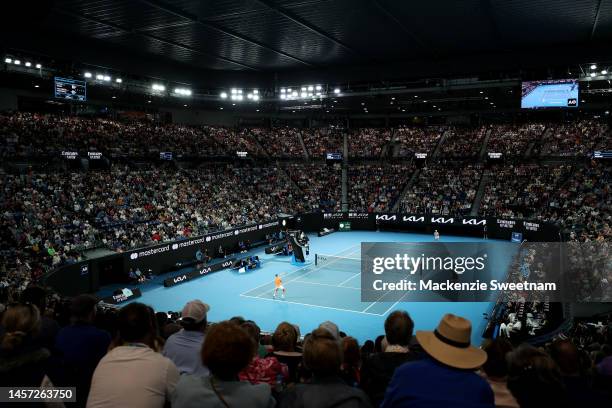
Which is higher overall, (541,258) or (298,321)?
(541,258)

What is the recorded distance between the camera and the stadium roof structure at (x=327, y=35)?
84.0 feet

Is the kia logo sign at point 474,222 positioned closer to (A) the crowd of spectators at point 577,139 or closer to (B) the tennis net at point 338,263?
(A) the crowd of spectators at point 577,139

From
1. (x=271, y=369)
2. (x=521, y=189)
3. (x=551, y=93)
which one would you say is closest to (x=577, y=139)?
(x=521, y=189)

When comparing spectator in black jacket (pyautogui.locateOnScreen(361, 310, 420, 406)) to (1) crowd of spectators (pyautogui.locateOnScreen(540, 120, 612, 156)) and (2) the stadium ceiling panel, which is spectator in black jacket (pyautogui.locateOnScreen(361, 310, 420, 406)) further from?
(1) crowd of spectators (pyautogui.locateOnScreen(540, 120, 612, 156))

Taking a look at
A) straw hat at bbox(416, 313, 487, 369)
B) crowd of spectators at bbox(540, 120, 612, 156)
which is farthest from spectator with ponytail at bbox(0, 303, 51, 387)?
crowd of spectators at bbox(540, 120, 612, 156)

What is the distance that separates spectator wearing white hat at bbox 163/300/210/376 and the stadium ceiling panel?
23.4m

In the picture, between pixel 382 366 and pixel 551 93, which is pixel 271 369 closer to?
pixel 382 366

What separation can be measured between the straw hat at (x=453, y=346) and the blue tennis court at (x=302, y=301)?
626 inches

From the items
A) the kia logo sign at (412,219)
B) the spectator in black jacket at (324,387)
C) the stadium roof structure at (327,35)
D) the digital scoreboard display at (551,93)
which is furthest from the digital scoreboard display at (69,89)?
the spectator in black jacket at (324,387)

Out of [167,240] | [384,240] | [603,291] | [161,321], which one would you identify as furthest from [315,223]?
[161,321]

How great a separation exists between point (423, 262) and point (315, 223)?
21640mm

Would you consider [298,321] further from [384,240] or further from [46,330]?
[384,240]

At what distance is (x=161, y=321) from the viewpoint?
9.18 metres

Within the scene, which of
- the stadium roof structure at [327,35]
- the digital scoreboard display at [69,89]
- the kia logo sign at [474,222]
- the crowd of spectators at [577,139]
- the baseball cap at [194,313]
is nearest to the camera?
the baseball cap at [194,313]
